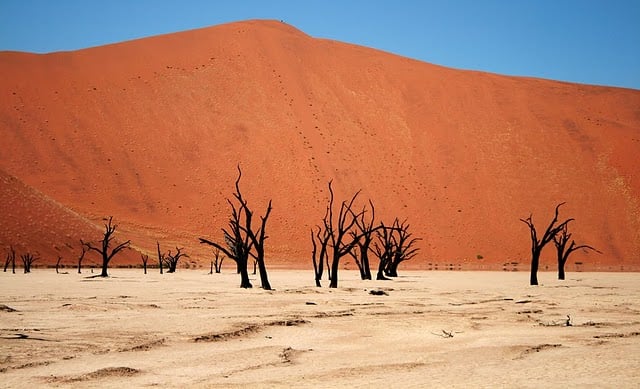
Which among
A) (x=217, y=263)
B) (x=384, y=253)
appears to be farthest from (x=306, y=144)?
(x=384, y=253)

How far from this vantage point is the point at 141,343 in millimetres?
9305

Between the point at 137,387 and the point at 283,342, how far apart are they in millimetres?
3205

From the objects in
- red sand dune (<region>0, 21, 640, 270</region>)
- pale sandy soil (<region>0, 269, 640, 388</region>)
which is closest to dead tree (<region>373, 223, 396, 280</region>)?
pale sandy soil (<region>0, 269, 640, 388</region>)

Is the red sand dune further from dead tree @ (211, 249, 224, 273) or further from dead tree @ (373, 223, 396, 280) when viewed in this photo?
dead tree @ (373, 223, 396, 280)

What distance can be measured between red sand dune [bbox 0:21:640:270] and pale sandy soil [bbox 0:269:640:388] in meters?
41.1

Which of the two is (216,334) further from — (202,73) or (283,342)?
(202,73)

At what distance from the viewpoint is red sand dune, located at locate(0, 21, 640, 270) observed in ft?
211

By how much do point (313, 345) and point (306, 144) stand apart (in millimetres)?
65804

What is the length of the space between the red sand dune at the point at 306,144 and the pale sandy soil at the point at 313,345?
41.1 m

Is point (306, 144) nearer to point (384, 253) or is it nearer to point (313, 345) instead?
point (384, 253)

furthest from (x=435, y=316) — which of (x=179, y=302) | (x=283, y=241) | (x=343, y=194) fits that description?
(x=343, y=194)

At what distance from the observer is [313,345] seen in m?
9.39

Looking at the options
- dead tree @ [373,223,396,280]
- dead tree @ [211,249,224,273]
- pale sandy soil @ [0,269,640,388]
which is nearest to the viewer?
pale sandy soil @ [0,269,640,388]

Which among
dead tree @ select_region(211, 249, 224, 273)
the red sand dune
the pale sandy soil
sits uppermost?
the red sand dune
